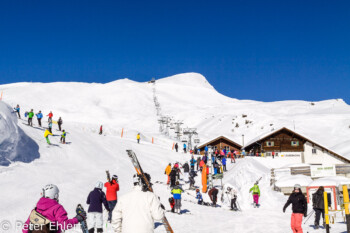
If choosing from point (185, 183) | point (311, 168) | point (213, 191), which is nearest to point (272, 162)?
point (311, 168)

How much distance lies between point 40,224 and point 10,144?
584 inches

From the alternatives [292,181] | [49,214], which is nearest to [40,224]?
[49,214]

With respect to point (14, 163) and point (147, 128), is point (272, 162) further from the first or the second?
point (147, 128)

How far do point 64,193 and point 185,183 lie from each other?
10429mm

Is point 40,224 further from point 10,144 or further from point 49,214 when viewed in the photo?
point 10,144

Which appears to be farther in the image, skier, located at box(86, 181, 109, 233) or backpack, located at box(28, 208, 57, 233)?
skier, located at box(86, 181, 109, 233)

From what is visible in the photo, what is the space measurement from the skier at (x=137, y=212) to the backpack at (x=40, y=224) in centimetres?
81

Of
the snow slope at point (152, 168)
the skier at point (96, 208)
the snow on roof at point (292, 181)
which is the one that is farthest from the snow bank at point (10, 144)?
the snow on roof at point (292, 181)

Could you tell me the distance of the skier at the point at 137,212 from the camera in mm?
4570

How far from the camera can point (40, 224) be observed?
429cm

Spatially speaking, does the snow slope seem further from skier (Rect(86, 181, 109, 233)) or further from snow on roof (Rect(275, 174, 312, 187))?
skier (Rect(86, 181, 109, 233))

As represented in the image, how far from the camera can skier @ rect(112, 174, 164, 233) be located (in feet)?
15.0

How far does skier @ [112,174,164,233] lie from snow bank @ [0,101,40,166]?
1409 cm

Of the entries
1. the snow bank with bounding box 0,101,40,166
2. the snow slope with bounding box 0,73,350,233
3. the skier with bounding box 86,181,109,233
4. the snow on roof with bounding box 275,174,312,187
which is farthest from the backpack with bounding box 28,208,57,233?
the snow on roof with bounding box 275,174,312,187
